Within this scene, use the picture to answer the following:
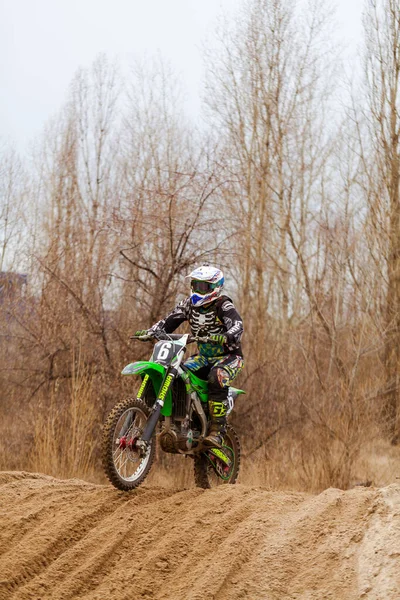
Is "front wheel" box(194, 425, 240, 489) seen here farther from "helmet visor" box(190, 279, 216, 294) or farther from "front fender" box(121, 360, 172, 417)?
"helmet visor" box(190, 279, 216, 294)

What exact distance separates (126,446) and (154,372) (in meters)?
0.74

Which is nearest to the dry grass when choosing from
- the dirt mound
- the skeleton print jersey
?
the skeleton print jersey

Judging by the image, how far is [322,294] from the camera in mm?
14789

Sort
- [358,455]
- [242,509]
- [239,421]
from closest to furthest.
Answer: [242,509] → [358,455] → [239,421]

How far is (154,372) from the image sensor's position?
6762 mm

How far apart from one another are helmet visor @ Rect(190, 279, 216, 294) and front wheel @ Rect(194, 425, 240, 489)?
4.70ft

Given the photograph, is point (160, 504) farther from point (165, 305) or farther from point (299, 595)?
point (165, 305)

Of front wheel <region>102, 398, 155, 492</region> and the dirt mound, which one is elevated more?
front wheel <region>102, 398, 155, 492</region>

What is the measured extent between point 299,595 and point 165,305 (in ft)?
26.6

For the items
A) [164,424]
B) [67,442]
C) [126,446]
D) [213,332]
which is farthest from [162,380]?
[67,442]

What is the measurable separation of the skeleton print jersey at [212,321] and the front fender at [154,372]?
1.67 feet

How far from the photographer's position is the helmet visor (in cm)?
720

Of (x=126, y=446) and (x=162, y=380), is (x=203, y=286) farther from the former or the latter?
(x=126, y=446)

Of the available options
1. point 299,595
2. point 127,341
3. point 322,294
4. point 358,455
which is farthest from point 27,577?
point 322,294
